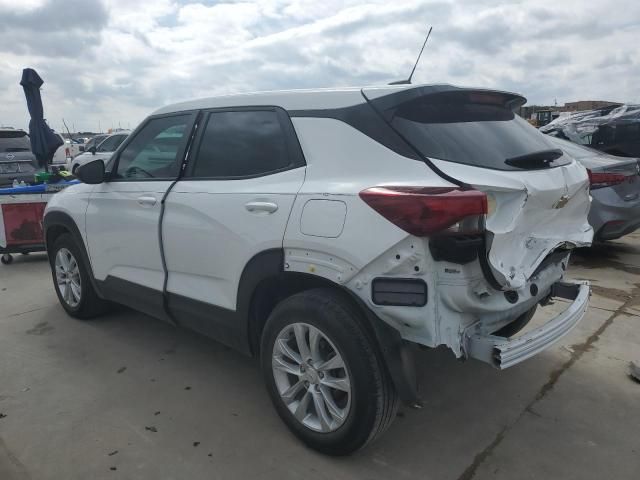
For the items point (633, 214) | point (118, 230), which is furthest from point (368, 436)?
point (633, 214)

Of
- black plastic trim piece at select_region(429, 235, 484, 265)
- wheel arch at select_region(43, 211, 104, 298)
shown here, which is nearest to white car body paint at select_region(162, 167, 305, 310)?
black plastic trim piece at select_region(429, 235, 484, 265)

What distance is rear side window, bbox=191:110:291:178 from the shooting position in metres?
2.84

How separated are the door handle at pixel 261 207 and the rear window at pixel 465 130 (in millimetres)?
725

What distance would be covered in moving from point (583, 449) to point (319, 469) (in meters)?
1.35

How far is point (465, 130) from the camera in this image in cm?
258

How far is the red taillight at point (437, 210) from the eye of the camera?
6.91 feet

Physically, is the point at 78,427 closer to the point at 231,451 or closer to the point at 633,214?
the point at 231,451

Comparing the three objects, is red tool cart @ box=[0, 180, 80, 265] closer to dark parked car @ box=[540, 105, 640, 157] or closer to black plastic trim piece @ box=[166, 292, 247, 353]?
black plastic trim piece @ box=[166, 292, 247, 353]

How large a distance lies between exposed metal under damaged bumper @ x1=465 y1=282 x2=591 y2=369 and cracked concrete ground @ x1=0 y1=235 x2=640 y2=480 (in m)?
0.59

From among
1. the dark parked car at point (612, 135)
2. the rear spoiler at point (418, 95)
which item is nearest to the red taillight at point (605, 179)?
the dark parked car at point (612, 135)

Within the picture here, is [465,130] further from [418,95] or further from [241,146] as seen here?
[241,146]

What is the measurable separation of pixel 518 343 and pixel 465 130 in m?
1.06

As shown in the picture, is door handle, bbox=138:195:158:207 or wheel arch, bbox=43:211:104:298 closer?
door handle, bbox=138:195:158:207

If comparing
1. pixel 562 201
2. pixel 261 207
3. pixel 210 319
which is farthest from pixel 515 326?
pixel 210 319
